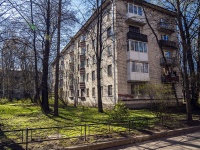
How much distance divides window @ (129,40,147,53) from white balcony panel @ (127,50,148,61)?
0.40 metres

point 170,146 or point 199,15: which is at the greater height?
point 199,15

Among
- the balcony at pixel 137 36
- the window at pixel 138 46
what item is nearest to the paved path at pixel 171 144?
the window at pixel 138 46

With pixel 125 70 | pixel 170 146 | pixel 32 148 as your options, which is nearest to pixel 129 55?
pixel 125 70

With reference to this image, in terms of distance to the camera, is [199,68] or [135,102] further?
[135,102]

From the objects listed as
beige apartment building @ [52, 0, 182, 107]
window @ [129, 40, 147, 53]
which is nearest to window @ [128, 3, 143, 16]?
beige apartment building @ [52, 0, 182, 107]

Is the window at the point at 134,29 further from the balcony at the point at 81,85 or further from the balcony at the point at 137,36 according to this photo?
the balcony at the point at 81,85

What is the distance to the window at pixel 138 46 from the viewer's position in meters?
22.2

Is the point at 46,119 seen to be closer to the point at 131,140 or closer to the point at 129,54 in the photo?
the point at 131,140

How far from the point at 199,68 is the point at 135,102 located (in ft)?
25.3

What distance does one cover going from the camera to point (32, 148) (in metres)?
5.55

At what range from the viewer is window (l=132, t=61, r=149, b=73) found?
22.2 m

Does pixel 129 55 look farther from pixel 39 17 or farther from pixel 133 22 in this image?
pixel 39 17

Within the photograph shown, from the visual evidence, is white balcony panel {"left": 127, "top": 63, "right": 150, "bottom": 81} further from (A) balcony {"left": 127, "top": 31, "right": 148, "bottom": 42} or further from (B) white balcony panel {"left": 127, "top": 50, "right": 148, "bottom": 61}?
(A) balcony {"left": 127, "top": 31, "right": 148, "bottom": 42}

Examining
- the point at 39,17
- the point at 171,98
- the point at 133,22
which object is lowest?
the point at 171,98
